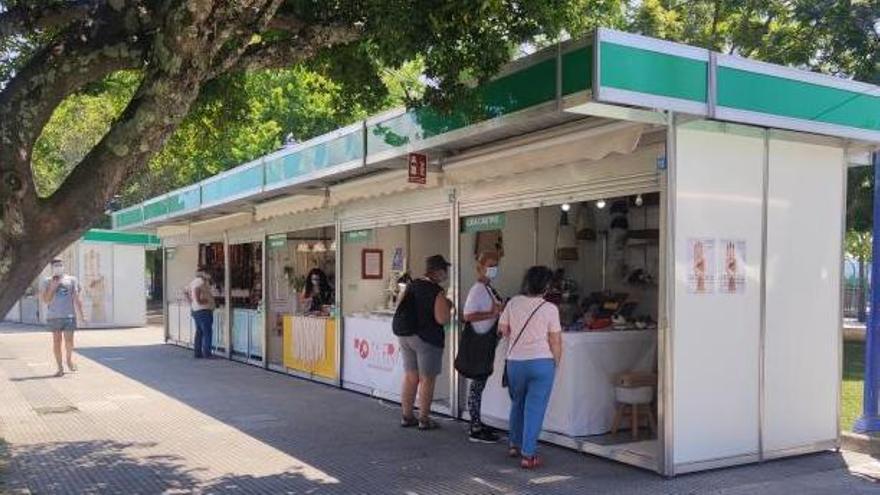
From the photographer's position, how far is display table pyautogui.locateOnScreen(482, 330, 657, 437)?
24.5 feet

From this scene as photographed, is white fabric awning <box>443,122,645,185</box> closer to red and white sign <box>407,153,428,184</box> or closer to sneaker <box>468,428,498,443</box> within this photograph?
red and white sign <box>407,153,428,184</box>

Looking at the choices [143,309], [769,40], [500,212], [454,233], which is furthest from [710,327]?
[143,309]

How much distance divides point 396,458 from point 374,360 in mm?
3232

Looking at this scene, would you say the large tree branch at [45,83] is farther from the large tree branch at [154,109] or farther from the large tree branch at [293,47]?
the large tree branch at [293,47]

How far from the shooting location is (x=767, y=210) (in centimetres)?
696

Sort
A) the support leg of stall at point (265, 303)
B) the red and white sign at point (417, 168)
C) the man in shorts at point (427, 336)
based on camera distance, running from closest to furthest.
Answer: the man in shorts at point (427, 336) → the red and white sign at point (417, 168) → the support leg of stall at point (265, 303)

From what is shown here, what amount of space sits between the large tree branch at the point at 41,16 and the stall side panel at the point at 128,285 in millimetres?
18778

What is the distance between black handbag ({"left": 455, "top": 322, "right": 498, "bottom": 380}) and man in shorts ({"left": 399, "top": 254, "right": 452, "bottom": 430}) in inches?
21.6

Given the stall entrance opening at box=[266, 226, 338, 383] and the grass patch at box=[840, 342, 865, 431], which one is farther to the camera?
the stall entrance opening at box=[266, 226, 338, 383]

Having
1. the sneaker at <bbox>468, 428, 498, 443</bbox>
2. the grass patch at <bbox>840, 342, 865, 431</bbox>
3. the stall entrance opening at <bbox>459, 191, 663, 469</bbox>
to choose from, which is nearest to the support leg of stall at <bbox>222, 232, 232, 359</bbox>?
the stall entrance opening at <bbox>459, 191, 663, 469</bbox>

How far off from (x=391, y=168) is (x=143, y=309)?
17553 millimetres

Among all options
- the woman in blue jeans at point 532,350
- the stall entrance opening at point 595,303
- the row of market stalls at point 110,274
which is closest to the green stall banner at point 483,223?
the stall entrance opening at point 595,303

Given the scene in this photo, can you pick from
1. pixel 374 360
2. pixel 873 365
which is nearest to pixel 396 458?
pixel 374 360

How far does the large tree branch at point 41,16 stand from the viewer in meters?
5.50
